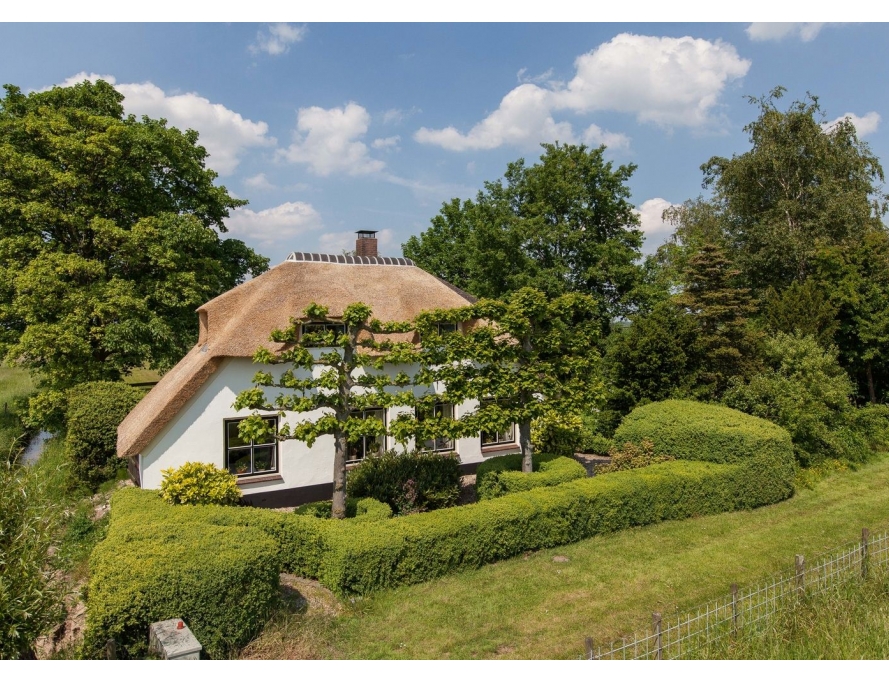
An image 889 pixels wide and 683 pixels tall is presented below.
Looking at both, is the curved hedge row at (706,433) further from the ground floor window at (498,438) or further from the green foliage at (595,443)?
the ground floor window at (498,438)

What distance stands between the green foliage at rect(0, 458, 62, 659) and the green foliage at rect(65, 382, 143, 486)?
831cm

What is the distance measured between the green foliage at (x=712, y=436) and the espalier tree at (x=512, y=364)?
2554 millimetres

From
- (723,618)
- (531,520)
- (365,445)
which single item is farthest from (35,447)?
(723,618)

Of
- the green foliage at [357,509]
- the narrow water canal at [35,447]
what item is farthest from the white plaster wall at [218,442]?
the narrow water canal at [35,447]

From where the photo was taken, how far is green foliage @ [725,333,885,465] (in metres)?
15.8

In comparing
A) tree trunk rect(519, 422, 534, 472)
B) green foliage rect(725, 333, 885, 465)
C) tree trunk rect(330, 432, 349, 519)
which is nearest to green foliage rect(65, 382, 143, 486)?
tree trunk rect(330, 432, 349, 519)

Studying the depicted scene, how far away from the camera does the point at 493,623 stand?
26.2 feet

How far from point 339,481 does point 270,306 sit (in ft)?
16.0

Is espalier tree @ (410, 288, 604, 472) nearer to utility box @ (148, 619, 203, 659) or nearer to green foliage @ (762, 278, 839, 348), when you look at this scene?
utility box @ (148, 619, 203, 659)

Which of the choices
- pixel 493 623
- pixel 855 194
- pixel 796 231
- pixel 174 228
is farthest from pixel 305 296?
pixel 855 194

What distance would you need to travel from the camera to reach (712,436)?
13914mm

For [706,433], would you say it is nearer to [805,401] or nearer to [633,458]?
[633,458]

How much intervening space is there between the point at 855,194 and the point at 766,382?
1628 cm

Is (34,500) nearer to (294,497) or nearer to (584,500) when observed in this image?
(294,497)
